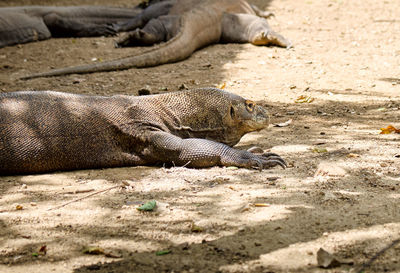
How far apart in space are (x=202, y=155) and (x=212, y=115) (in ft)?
1.51

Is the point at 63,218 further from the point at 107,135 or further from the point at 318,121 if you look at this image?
the point at 318,121

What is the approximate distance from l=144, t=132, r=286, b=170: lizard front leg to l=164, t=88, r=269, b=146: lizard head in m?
0.24

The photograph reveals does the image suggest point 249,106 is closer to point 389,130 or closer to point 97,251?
point 389,130

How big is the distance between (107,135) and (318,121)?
202 centimetres

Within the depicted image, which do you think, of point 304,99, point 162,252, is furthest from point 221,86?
point 162,252

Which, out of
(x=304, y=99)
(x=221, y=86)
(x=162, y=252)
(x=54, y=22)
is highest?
(x=162, y=252)

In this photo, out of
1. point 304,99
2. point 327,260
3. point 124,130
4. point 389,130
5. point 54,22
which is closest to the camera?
point 327,260

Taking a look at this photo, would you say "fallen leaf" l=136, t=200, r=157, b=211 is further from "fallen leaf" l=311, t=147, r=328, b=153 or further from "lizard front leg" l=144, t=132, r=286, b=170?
"fallen leaf" l=311, t=147, r=328, b=153

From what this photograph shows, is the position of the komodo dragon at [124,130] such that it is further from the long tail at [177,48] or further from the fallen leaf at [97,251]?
the long tail at [177,48]

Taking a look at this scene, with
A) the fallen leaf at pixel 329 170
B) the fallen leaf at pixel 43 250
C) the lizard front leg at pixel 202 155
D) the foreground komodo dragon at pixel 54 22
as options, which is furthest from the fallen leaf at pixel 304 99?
the foreground komodo dragon at pixel 54 22

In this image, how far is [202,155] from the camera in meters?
3.87

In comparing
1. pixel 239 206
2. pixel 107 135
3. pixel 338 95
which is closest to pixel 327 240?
pixel 239 206

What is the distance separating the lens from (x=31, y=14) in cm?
1019

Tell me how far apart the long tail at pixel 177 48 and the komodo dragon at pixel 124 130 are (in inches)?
120
